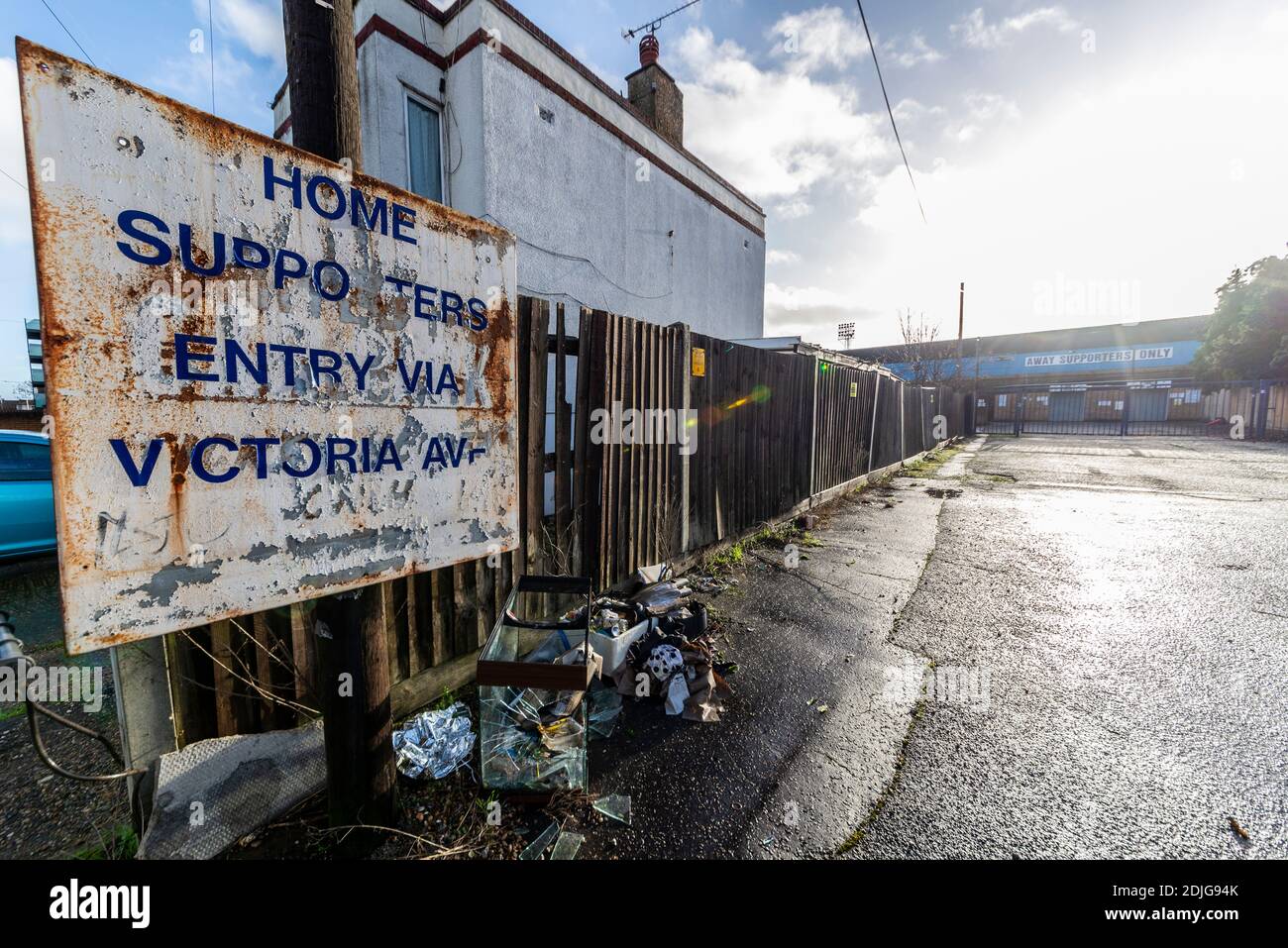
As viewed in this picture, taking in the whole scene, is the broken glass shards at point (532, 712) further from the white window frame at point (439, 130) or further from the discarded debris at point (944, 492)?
the discarded debris at point (944, 492)

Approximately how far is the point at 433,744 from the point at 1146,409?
4235 centimetres

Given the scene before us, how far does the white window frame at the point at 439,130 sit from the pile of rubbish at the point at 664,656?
722 cm

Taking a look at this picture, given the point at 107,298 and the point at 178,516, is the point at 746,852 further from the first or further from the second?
the point at 107,298

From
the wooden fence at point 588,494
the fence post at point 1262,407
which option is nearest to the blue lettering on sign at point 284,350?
the wooden fence at point 588,494

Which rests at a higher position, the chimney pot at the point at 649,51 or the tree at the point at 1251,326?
the chimney pot at the point at 649,51

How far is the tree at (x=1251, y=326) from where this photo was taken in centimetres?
2231

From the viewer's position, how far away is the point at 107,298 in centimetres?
119

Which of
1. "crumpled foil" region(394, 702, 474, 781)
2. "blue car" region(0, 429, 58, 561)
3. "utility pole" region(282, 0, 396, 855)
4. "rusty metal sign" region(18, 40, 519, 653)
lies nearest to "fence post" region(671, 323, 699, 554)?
"crumpled foil" region(394, 702, 474, 781)

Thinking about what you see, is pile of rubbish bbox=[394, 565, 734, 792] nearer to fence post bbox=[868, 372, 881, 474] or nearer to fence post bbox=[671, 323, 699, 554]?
fence post bbox=[671, 323, 699, 554]

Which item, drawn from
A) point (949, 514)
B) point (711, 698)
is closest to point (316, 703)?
point (711, 698)

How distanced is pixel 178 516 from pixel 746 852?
2.22 metres

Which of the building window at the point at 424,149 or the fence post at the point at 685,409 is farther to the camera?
the building window at the point at 424,149

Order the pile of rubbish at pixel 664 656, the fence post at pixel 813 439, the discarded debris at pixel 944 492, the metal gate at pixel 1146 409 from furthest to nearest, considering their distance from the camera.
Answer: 1. the metal gate at pixel 1146 409
2. the discarded debris at pixel 944 492
3. the fence post at pixel 813 439
4. the pile of rubbish at pixel 664 656

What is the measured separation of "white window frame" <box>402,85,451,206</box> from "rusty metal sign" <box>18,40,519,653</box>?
22.8ft
